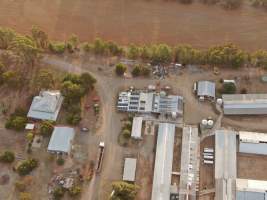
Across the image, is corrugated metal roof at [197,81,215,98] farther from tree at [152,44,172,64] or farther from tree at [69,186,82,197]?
tree at [69,186,82,197]

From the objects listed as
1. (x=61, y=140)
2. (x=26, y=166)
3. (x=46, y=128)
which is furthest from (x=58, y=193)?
(x=46, y=128)

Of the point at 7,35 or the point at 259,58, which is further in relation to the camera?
the point at 7,35

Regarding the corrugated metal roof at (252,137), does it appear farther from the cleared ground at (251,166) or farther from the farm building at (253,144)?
the cleared ground at (251,166)

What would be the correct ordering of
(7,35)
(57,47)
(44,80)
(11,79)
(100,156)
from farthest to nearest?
(57,47), (7,35), (11,79), (44,80), (100,156)

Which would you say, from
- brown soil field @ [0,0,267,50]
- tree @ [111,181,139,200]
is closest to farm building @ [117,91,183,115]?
tree @ [111,181,139,200]

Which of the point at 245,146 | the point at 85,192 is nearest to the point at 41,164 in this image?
the point at 85,192

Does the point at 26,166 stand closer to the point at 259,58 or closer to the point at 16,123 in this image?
the point at 16,123
